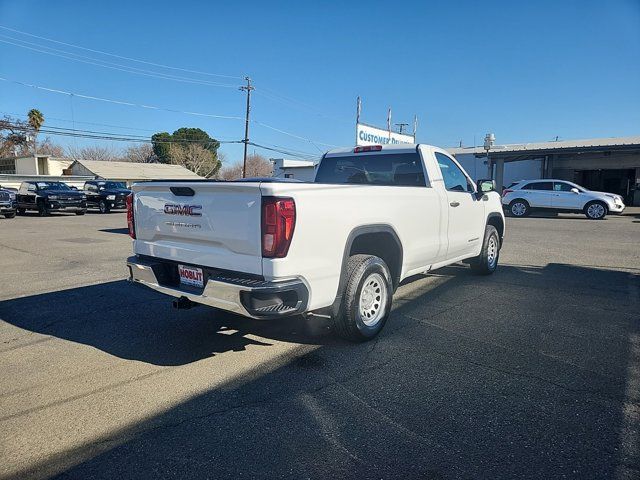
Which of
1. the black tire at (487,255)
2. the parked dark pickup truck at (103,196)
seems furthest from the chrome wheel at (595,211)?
the parked dark pickup truck at (103,196)

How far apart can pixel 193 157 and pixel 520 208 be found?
59.3 meters

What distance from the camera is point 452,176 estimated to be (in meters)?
6.13

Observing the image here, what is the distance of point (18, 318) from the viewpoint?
205 inches

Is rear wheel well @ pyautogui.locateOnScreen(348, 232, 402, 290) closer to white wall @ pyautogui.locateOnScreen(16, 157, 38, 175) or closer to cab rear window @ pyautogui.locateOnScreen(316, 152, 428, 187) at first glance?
cab rear window @ pyautogui.locateOnScreen(316, 152, 428, 187)

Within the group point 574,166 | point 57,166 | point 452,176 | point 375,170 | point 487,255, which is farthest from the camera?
point 57,166

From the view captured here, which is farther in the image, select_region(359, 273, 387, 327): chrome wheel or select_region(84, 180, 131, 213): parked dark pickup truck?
select_region(84, 180, 131, 213): parked dark pickup truck

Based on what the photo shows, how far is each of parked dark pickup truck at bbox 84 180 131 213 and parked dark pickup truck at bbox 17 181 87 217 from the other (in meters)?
Answer: 2.09

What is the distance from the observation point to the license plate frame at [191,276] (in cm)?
380

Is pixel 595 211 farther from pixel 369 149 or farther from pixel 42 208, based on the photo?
→ pixel 42 208

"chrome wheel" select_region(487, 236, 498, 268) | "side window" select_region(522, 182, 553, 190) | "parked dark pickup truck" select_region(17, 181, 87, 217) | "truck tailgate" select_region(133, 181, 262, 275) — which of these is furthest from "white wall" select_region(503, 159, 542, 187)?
"truck tailgate" select_region(133, 181, 262, 275)

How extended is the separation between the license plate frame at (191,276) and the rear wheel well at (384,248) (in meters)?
1.39

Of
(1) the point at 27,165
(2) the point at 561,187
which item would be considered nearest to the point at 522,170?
(2) the point at 561,187

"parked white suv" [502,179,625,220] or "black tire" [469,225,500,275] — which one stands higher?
"parked white suv" [502,179,625,220]

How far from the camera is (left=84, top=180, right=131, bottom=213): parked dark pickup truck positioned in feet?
80.5
